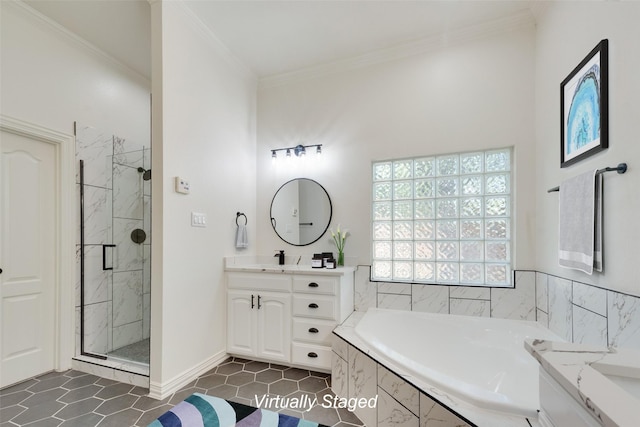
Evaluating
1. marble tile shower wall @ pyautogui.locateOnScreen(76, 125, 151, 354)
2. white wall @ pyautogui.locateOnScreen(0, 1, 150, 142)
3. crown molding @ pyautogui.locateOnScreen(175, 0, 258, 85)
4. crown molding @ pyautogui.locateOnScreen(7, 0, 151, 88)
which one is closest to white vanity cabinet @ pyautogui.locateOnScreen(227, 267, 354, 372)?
marble tile shower wall @ pyautogui.locateOnScreen(76, 125, 151, 354)

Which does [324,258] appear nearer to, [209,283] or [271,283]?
[271,283]

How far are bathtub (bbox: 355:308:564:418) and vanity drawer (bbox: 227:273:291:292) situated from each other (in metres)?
0.74

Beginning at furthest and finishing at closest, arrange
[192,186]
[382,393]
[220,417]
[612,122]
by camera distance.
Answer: [192,186]
[220,417]
[382,393]
[612,122]

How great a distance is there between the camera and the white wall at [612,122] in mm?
1240

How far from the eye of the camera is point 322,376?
2.28 meters

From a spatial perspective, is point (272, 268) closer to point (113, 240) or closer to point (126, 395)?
point (126, 395)

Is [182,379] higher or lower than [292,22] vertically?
lower

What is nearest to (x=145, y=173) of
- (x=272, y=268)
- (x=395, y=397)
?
(x=272, y=268)

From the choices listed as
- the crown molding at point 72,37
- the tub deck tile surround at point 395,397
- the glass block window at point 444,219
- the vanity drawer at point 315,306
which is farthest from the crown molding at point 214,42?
the tub deck tile surround at point 395,397

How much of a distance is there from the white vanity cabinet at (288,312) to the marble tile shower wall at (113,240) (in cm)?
109

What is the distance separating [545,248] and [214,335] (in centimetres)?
273

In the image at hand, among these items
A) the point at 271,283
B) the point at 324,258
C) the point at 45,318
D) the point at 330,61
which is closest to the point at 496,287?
the point at 324,258

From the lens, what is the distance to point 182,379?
211cm

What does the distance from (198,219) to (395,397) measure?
6.13 feet
